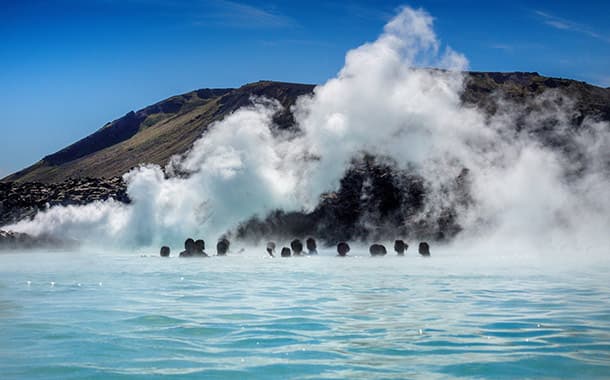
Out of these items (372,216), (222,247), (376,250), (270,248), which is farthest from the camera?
(372,216)

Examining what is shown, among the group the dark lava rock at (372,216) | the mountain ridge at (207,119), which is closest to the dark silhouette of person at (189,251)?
the dark lava rock at (372,216)

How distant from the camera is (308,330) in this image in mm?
12867

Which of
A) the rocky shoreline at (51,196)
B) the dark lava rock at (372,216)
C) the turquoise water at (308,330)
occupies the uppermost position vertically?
the rocky shoreline at (51,196)

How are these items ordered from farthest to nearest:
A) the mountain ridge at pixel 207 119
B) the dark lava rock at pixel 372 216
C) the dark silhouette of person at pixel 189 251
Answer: the mountain ridge at pixel 207 119, the dark lava rock at pixel 372 216, the dark silhouette of person at pixel 189 251

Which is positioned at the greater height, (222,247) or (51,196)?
(51,196)

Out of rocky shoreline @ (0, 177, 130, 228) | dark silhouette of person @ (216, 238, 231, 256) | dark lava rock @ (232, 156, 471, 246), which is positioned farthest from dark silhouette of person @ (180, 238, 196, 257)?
rocky shoreline @ (0, 177, 130, 228)

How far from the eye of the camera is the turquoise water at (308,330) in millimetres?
9562

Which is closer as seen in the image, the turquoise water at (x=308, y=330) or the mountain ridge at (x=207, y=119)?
the turquoise water at (x=308, y=330)

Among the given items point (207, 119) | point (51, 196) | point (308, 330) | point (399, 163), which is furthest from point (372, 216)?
point (207, 119)

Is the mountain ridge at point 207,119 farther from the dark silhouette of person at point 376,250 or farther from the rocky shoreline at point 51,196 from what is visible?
the dark silhouette of person at point 376,250

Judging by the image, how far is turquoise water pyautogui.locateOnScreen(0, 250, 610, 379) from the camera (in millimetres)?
9562

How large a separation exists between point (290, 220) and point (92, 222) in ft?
76.7

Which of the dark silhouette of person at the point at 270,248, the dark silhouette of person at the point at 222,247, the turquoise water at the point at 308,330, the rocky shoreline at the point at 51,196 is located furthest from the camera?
the rocky shoreline at the point at 51,196

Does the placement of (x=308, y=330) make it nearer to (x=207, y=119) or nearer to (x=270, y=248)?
(x=270, y=248)
